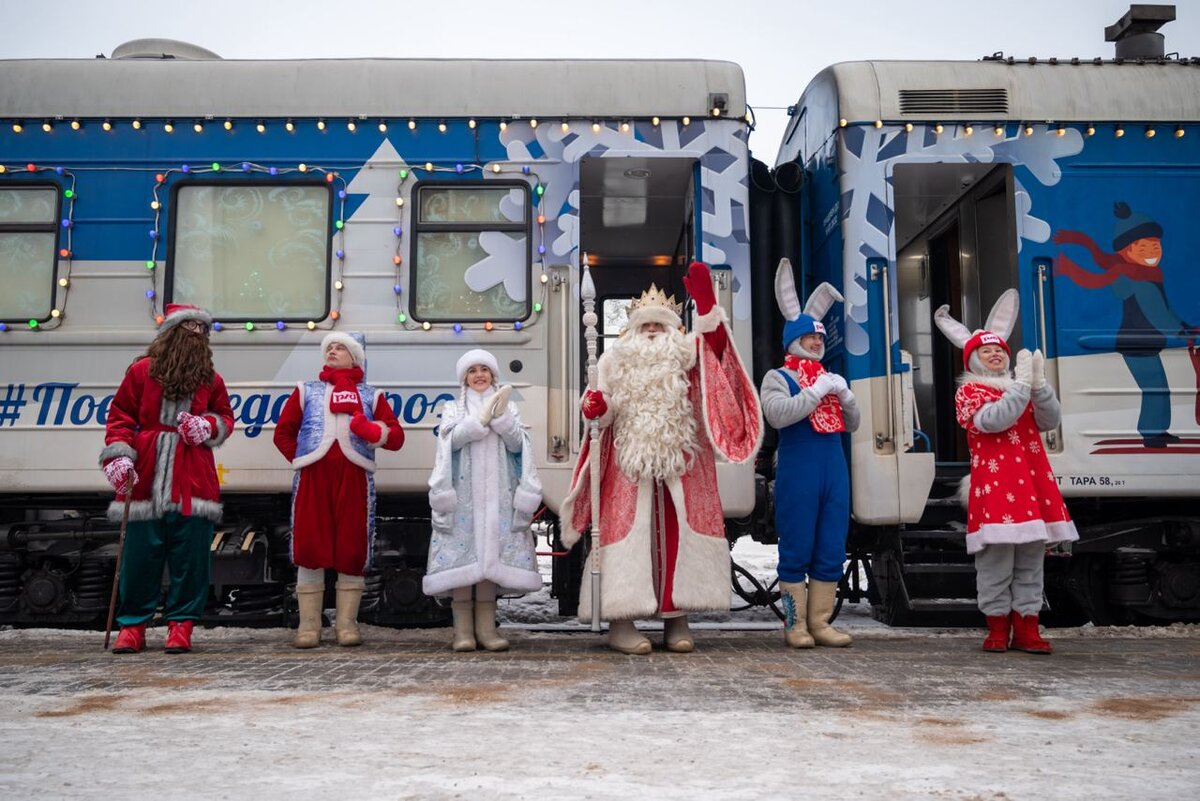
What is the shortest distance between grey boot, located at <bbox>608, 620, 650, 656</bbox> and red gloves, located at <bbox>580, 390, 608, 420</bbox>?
1.04 meters

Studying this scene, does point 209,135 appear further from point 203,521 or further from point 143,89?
point 203,521

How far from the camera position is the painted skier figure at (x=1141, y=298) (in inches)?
217

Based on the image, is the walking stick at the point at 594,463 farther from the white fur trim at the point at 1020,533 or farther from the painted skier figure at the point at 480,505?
the white fur trim at the point at 1020,533

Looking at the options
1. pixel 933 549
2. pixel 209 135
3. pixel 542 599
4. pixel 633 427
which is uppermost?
pixel 209 135

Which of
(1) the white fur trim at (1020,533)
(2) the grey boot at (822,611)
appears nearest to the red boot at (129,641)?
A: (2) the grey boot at (822,611)

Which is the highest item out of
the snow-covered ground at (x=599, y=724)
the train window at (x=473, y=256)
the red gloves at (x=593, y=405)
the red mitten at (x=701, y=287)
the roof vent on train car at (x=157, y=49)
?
the roof vent on train car at (x=157, y=49)

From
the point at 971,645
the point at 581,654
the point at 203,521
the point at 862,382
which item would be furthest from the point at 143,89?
the point at 971,645

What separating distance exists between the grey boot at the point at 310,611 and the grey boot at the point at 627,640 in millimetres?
1578

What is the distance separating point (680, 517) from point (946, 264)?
134 inches

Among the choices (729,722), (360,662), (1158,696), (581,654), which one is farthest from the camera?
(581,654)

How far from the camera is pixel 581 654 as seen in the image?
477 cm

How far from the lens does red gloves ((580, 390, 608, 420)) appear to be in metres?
4.77

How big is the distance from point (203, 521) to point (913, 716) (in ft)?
11.9

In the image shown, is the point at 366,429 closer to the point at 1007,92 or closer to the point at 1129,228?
the point at 1007,92
